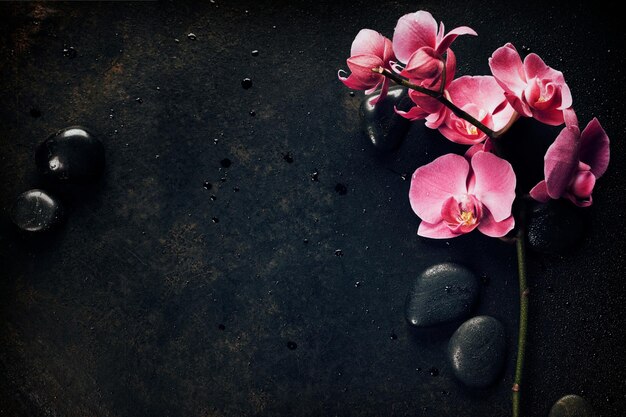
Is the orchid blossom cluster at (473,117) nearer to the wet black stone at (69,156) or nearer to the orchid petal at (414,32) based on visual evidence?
the orchid petal at (414,32)

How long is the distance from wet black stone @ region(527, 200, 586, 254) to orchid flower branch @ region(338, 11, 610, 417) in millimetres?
28

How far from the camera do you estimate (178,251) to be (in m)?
0.95

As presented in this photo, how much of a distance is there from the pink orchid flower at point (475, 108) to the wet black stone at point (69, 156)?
66 centimetres

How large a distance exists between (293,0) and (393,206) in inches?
18.0

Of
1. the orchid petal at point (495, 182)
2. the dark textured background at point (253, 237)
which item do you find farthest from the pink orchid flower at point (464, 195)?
the dark textured background at point (253, 237)

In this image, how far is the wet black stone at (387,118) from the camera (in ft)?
3.03

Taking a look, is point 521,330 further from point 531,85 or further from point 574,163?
point 531,85

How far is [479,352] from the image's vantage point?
2.97 ft

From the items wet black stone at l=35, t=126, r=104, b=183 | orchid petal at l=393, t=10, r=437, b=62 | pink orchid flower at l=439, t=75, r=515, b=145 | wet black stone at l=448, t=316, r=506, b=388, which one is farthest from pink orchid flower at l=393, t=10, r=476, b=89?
wet black stone at l=35, t=126, r=104, b=183

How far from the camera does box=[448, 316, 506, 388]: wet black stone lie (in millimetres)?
905

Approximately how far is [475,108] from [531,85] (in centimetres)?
11

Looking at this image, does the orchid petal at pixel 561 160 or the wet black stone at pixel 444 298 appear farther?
the wet black stone at pixel 444 298

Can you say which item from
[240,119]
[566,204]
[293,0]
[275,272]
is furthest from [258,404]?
[293,0]

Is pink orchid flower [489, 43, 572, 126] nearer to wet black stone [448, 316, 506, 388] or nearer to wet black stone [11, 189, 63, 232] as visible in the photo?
wet black stone [448, 316, 506, 388]
